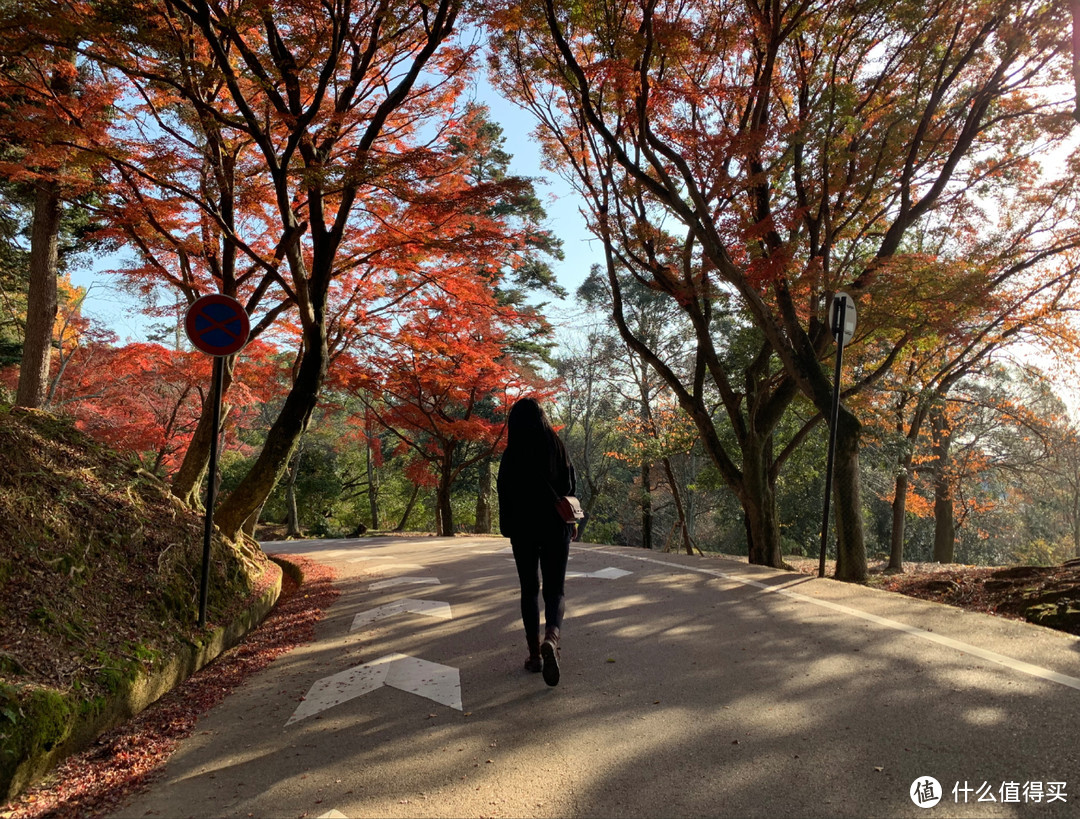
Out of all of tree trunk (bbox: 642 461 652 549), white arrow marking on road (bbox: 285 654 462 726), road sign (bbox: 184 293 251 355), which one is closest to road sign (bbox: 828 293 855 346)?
white arrow marking on road (bbox: 285 654 462 726)

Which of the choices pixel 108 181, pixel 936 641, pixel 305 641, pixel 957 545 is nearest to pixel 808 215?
pixel 936 641

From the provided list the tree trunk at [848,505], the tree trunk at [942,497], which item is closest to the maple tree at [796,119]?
the tree trunk at [848,505]

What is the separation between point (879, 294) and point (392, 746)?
9058 mm

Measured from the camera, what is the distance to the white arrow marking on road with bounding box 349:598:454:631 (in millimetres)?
5359

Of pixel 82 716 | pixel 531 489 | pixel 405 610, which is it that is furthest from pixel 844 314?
pixel 82 716

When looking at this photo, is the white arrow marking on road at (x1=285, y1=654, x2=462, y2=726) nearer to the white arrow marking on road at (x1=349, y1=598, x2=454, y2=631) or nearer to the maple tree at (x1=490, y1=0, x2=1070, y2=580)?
the white arrow marking on road at (x1=349, y1=598, x2=454, y2=631)

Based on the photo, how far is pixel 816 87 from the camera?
9352mm

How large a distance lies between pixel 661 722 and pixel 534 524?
1.26m

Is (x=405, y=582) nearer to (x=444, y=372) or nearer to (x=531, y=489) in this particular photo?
(x=531, y=489)

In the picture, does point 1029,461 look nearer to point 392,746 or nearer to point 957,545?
point 957,545

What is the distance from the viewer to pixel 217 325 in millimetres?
4730

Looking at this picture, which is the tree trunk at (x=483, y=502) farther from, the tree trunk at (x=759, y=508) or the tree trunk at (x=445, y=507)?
the tree trunk at (x=759, y=508)

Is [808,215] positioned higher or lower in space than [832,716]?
higher

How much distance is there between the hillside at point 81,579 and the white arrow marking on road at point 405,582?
4.98 ft
